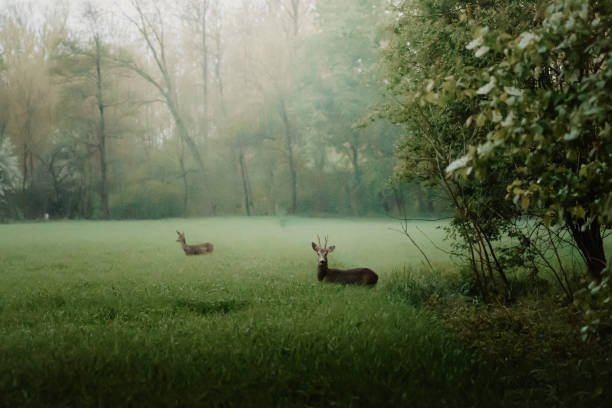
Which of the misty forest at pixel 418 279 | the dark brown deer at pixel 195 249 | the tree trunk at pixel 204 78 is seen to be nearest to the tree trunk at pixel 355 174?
the misty forest at pixel 418 279

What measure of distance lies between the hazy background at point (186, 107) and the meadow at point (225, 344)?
1922 cm

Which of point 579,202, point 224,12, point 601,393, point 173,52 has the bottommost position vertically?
point 601,393

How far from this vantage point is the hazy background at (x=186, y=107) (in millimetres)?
29062

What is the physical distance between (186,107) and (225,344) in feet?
117

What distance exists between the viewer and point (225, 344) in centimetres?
464

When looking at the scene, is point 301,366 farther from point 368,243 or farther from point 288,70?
point 288,70

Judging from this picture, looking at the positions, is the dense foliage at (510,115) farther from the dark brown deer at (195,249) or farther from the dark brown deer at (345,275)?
the dark brown deer at (195,249)

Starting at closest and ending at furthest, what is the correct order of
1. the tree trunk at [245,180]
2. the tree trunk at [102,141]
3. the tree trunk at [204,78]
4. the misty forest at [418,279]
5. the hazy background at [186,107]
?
the misty forest at [418,279] → the hazy background at [186,107] → the tree trunk at [102,141] → the tree trunk at [204,78] → the tree trunk at [245,180]

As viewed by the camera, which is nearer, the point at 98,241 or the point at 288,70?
the point at 98,241

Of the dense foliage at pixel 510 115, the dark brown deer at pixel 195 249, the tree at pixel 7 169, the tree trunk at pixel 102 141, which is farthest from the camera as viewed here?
the tree trunk at pixel 102 141

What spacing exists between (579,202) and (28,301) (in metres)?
7.45

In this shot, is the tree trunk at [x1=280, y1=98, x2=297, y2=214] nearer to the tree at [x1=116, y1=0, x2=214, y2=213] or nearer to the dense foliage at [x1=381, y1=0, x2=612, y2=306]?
the tree at [x1=116, y1=0, x2=214, y2=213]

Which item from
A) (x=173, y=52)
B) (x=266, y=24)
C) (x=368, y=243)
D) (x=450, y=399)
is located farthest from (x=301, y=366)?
(x=173, y=52)

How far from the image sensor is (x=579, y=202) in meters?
3.70
